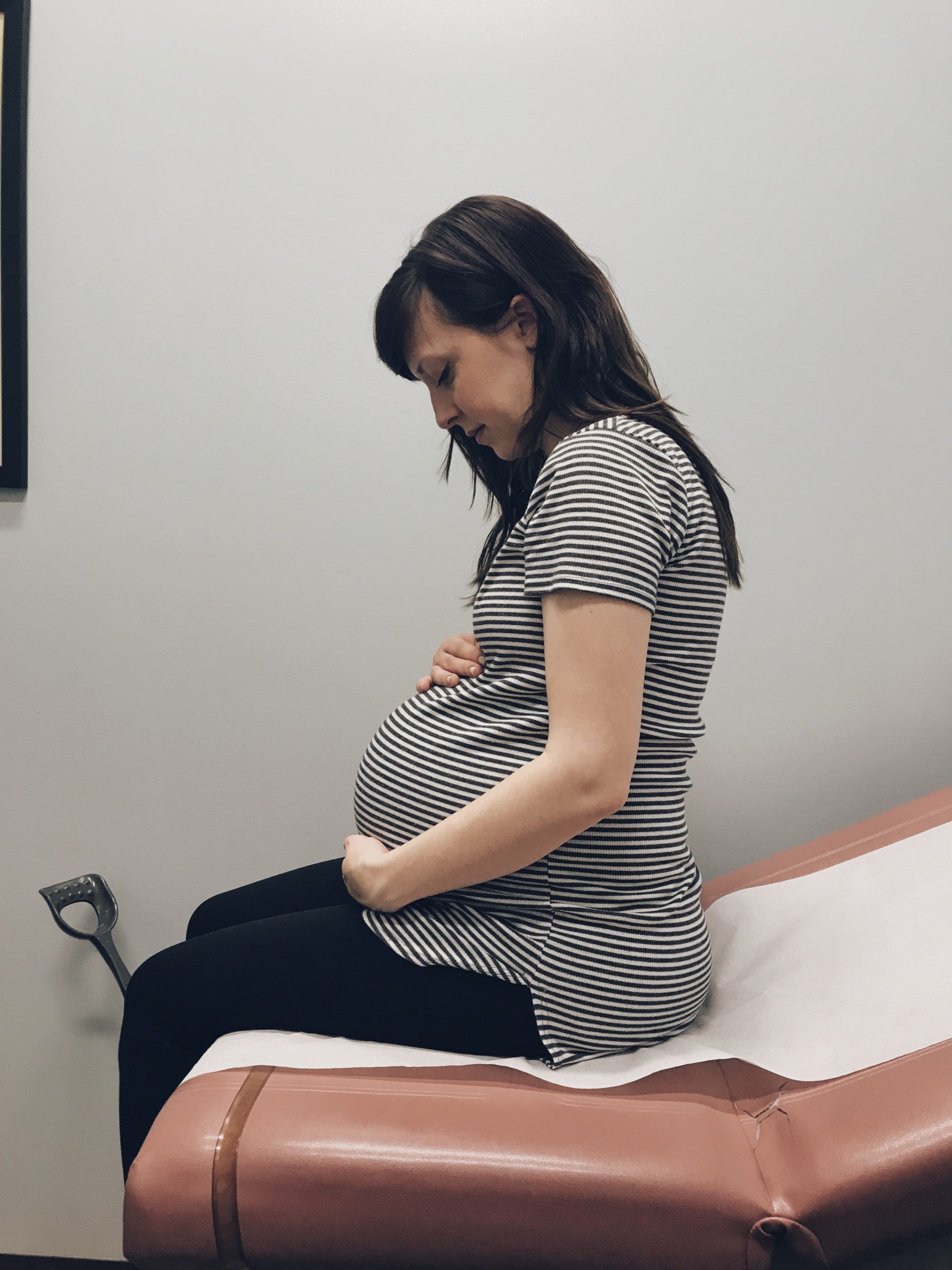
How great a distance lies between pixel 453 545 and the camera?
1.33 m

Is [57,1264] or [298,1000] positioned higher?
[298,1000]

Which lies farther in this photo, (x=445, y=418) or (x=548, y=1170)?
(x=445, y=418)

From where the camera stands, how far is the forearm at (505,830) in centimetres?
72

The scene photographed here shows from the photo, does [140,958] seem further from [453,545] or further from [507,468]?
[507,468]

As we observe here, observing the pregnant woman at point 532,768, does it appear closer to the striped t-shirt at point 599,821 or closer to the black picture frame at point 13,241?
the striped t-shirt at point 599,821

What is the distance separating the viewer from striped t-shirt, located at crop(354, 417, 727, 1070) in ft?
2.49

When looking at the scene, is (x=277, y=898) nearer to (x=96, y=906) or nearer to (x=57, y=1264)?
(x=96, y=906)

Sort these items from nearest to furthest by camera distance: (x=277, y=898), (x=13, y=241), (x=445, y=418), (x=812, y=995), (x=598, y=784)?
(x=598, y=784), (x=812, y=995), (x=445, y=418), (x=277, y=898), (x=13, y=241)

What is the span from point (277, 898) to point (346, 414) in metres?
0.75

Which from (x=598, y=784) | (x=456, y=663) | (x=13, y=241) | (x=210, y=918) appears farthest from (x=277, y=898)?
(x=13, y=241)

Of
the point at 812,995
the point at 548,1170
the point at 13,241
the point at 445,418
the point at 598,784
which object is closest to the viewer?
the point at 548,1170

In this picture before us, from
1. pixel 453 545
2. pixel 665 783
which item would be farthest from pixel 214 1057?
pixel 453 545

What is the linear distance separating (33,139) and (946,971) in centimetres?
173

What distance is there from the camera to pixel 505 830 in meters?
0.74
